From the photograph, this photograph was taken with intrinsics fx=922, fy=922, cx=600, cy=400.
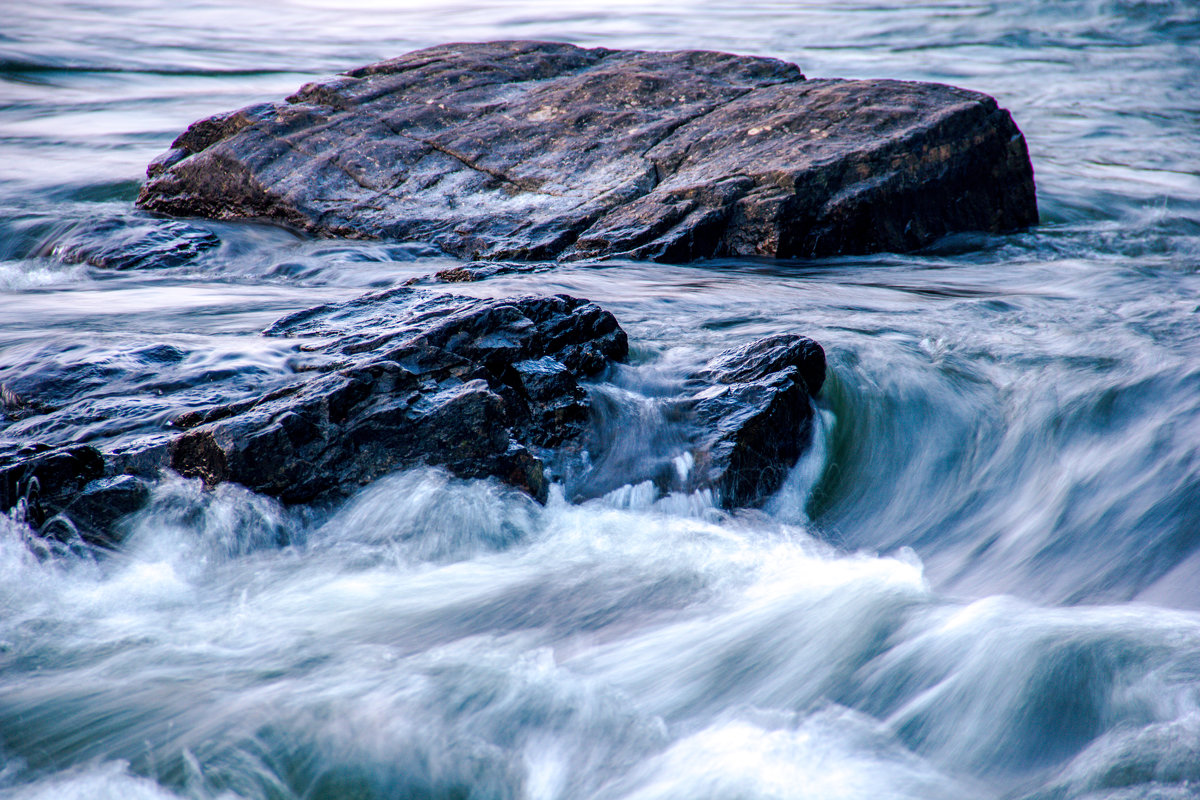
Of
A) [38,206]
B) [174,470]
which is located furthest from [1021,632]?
[38,206]

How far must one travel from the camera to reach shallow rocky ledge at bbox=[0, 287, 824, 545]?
3211 mm

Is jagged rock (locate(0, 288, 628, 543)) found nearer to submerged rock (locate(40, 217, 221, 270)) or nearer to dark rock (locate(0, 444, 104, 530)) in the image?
dark rock (locate(0, 444, 104, 530))

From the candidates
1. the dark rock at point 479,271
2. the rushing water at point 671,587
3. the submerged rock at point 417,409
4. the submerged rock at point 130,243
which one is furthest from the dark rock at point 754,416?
the submerged rock at point 130,243

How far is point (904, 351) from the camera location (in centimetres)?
509

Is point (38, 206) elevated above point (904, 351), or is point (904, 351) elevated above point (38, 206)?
point (38, 206)

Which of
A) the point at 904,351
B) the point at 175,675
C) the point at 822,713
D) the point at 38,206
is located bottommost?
the point at 822,713

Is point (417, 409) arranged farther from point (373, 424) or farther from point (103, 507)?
point (103, 507)

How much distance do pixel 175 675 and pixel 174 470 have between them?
2.59ft

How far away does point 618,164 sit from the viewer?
698cm

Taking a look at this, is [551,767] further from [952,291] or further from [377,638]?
[952,291]

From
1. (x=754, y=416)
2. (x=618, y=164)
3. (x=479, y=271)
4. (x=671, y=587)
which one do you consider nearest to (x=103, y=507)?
(x=671, y=587)

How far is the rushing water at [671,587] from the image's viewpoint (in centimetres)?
261

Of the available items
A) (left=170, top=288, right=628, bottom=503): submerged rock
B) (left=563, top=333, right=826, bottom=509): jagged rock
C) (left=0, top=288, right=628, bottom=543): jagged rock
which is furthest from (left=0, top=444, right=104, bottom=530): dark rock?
(left=563, top=333, right=826, bottom=509): jagged rock

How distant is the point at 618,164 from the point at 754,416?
3.70 meters
